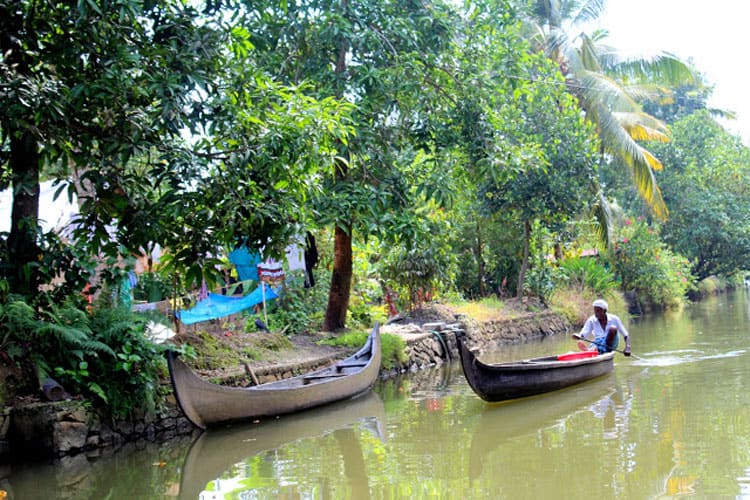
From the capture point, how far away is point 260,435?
844 cm

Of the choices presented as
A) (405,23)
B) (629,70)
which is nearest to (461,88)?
→ (405,23)

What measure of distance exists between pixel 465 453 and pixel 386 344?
590 cm

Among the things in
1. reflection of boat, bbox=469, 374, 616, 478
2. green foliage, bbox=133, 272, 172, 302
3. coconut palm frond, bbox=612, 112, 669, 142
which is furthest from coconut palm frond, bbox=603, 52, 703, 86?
green foliage, bbox=133, 272, 172, 302

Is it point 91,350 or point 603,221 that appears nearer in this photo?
point 91,350

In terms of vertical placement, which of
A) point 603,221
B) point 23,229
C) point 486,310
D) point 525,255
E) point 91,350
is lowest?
point 486,310

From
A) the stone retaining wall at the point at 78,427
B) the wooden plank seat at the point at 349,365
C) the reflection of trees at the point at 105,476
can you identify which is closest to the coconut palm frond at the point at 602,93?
the wooden plank seat at the point at 349,365

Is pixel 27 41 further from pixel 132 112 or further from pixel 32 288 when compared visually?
pixel 32 288

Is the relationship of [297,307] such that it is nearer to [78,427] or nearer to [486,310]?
[486,310]

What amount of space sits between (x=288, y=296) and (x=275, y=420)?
4.80 m

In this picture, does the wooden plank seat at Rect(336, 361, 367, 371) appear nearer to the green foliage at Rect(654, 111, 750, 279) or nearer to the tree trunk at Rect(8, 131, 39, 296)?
the tree trunk at Rect(8, 131, 39, 296)

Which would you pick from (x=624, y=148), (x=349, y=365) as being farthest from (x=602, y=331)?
(x=624, y=148)

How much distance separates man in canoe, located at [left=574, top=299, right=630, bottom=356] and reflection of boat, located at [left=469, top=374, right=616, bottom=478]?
0.60m

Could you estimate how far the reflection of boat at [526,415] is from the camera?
7457mm

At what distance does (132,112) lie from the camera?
7227 mm
